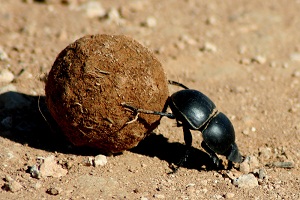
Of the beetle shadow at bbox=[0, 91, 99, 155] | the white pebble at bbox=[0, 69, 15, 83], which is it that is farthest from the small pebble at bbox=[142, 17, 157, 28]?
the beetle shadow at bbox=[0, 91, 99, 155]

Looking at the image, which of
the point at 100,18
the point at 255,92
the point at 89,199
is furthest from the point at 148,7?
the point at 89,199

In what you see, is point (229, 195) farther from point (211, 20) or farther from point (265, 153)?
point (211, 20)

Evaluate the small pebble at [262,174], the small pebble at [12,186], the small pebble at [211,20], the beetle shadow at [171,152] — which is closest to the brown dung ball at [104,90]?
the beetle shadow at [171,152]

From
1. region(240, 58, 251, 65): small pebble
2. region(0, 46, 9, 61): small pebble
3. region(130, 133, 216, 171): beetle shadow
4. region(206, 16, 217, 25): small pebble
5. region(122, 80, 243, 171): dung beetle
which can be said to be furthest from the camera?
region(206, 16, 217, 25): small pebble

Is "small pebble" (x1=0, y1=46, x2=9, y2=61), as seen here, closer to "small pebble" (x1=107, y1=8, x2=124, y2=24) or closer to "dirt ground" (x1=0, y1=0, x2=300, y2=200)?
"dirt ground" (x1=0, y1=0, x2=300, y2=200)

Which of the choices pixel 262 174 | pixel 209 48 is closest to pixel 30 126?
pixel 262 174

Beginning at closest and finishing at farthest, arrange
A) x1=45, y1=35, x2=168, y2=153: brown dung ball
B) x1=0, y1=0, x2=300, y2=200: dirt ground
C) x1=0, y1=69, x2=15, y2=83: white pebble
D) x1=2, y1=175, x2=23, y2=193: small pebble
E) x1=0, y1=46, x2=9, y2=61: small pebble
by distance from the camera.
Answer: x1=2, y1=175, x2=23, y2=193: small pebble
x1=45, y1=35, x2=168, y2=153: brown dung ball
x1=0, y1=0, x2=300, y2=200: dirt ground
x1=0, y1=69, x2=15, y2=83: white pebble
x1=0, y1=46, x2=9, y2=61: small pebble

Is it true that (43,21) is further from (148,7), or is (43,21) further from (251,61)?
(251,61)
